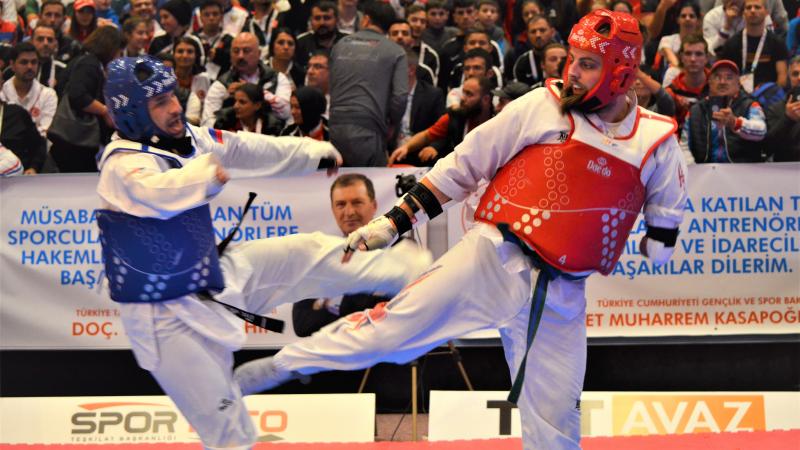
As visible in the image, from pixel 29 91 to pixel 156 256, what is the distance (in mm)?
5291

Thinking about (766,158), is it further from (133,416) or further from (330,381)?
(133,416)

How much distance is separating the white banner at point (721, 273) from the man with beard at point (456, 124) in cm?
70

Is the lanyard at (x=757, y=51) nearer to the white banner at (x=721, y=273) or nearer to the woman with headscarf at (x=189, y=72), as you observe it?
the white banner at (x=721, y=273)

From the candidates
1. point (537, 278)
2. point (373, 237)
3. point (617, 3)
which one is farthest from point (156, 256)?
point (617, 3)

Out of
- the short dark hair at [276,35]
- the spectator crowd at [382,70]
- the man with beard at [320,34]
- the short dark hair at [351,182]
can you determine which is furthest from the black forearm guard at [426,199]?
the short dark hair at [276,35]

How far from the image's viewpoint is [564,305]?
480 cm

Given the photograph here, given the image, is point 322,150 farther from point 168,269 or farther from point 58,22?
point 58,22

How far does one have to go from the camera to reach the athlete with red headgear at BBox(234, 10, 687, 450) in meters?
4.68

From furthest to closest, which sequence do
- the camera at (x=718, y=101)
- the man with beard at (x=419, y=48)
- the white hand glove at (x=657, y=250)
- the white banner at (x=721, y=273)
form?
the man with beard at (x=419, y=48), the camera at (x=718, y=101), the white banner at (x=721, y=273), the white hand glove at (x=657, y=250)

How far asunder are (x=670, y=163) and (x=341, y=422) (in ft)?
11.1

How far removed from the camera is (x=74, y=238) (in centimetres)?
833

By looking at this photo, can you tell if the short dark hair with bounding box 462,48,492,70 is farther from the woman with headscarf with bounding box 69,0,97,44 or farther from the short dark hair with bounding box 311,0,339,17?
the woman with headscarf with bounding box 69,0,97,44

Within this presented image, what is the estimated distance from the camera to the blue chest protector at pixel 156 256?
491 centimetres

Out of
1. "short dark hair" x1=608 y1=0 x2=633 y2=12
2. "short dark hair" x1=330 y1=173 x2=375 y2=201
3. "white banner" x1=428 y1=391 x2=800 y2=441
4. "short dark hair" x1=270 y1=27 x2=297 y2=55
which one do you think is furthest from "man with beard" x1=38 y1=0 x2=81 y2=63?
"white banner" x1=428 y1=391 x2=800 y2=441
